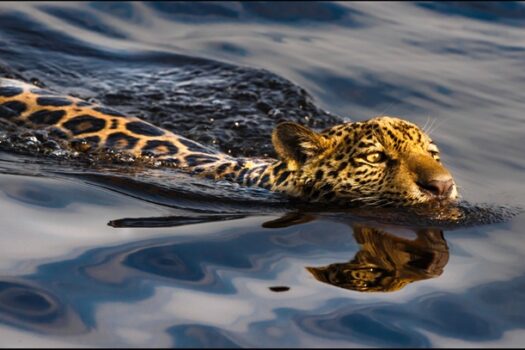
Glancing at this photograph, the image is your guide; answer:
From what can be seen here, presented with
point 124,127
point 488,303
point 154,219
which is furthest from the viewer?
point 124,127

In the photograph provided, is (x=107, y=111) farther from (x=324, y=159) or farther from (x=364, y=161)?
(x=364, y=161)

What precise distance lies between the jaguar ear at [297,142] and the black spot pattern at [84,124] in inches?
88.4

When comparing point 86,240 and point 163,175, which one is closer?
point 86,240

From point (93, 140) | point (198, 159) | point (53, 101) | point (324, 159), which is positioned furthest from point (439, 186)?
point (53, 101)

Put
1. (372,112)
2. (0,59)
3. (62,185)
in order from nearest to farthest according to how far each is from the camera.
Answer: (62,185) → (372,112) → (0,59)

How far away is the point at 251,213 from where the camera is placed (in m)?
9.40

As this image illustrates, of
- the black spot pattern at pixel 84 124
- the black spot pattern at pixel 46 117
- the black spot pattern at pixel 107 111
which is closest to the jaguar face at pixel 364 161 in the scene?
the black spot pattern at pixel 84 124

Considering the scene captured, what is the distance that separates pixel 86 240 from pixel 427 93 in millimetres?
6953

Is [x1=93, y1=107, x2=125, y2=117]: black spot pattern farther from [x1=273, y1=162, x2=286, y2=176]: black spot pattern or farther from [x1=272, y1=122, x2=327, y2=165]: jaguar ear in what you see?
[x1=272, y1=122, x2=327, y2=165]: jaguar ear

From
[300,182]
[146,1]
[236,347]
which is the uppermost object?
[146,1]

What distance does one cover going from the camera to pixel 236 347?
22.3 feet

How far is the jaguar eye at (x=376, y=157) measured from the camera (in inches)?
363

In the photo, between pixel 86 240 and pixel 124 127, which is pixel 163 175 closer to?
pixel 124 127

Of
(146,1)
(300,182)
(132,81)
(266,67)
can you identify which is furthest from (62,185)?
(146,1)
